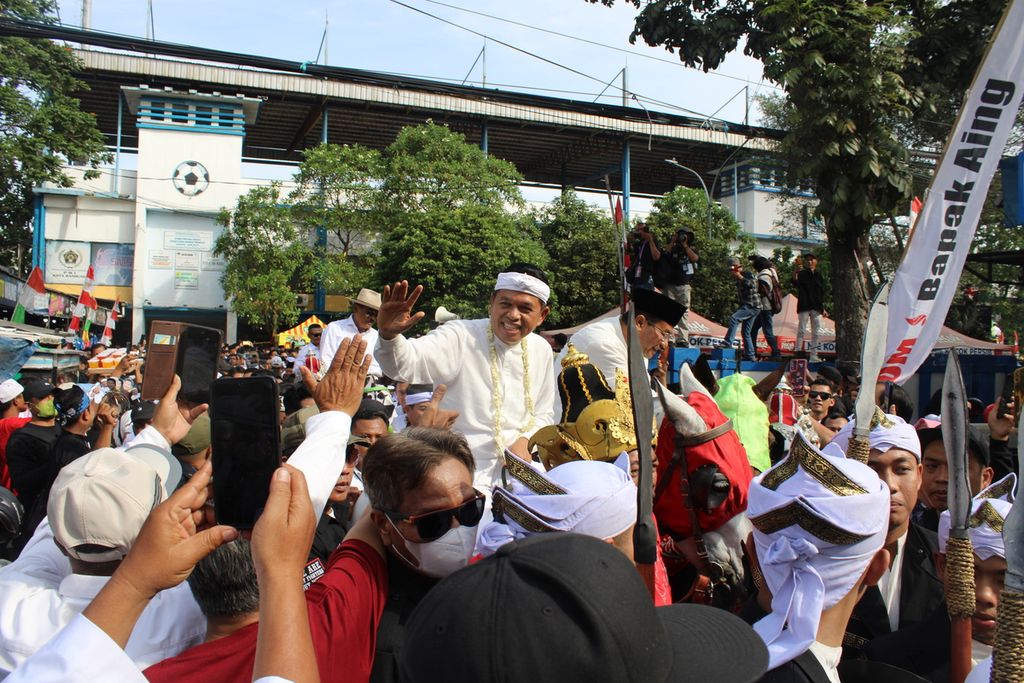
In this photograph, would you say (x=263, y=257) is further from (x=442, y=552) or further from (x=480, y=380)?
(x=442, y=552)

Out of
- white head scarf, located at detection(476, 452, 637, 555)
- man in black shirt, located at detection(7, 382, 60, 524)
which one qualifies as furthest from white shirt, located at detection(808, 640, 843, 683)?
man in black shirt, located at detection(7, 382, 60, 524)

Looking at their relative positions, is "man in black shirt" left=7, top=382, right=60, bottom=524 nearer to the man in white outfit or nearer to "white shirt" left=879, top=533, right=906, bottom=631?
the man in white outfit

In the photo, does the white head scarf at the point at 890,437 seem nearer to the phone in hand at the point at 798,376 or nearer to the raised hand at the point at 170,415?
the raised hand at the point at 170,415

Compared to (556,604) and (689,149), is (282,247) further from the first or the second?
(556,604)

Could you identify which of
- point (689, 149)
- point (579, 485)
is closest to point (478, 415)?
point (579, 485)

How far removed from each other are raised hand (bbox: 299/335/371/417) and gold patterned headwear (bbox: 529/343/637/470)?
1.03 meters

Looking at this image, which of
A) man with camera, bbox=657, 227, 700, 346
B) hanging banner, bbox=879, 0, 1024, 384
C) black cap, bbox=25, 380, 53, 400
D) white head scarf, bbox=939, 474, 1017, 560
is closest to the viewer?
white head scarf, bbox=939, 474, 1017, 560

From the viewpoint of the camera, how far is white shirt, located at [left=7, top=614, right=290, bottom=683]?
1398mm

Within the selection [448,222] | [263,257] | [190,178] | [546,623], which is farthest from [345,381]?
[190,178]

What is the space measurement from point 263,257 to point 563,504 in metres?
31.1

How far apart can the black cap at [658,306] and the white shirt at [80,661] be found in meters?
2.44

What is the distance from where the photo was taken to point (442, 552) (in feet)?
6.80

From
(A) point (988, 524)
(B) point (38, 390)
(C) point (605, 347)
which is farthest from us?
(B) point (38, 390)

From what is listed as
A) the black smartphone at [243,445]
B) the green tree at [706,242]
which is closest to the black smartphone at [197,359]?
the black smartphone at [243,445]
